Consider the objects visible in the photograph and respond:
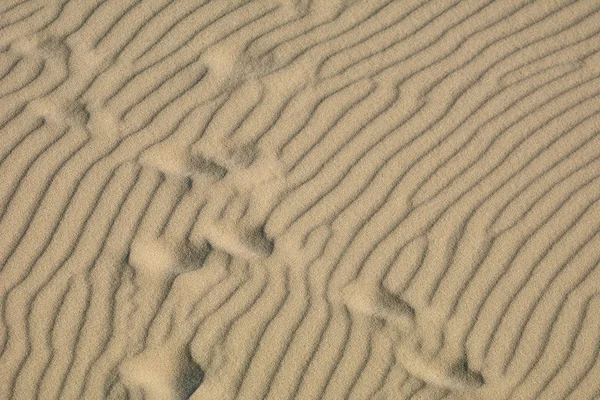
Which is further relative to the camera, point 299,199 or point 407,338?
point 299,199

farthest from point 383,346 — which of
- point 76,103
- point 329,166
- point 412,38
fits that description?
point 76,103

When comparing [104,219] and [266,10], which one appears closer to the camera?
[104,219]

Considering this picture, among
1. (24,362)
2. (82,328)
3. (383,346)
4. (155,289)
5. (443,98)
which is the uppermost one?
(443,98)

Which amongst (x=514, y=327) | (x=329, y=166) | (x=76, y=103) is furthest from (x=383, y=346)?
(x=76, y=103)

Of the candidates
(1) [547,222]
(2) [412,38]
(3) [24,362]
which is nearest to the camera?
(3) [24,362]

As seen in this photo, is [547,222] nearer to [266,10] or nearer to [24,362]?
[266,10]

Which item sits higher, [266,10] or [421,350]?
[266,10]

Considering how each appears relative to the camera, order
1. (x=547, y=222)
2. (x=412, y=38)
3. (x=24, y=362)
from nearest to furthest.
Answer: (x=24, y=362), (x=547, y=222), (x=412, y=38)

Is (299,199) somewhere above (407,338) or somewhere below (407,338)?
above
